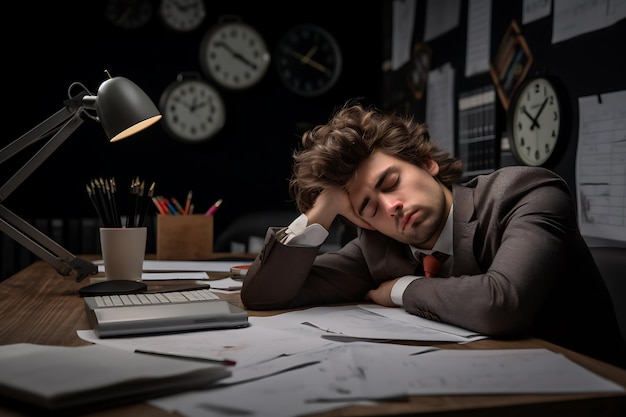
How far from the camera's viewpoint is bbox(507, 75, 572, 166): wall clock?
91.2 inches

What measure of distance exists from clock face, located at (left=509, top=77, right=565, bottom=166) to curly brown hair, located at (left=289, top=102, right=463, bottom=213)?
903 millimetres

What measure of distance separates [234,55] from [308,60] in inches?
19.7

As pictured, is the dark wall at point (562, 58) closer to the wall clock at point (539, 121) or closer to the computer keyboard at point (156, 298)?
the wall clock at point (539, 121)

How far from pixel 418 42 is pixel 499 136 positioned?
1154mm

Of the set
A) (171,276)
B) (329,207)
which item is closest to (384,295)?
(329,207)

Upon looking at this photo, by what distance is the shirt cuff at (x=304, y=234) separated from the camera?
1.41 m

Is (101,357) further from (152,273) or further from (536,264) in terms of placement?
(152,273)

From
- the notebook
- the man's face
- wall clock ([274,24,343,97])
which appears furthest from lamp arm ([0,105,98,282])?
wall clock ([274,24,343,97])

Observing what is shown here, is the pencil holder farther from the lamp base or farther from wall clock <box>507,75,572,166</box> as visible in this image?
wall clock <box>507,75,572,166</box>

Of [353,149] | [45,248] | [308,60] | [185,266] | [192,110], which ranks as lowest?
[185,266]

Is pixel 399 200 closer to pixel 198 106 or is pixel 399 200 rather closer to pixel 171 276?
pixel 171 276

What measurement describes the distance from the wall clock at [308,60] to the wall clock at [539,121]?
73.5 inches

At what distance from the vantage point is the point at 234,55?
420 centimetres

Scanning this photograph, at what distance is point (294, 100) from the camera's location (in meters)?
4.33
